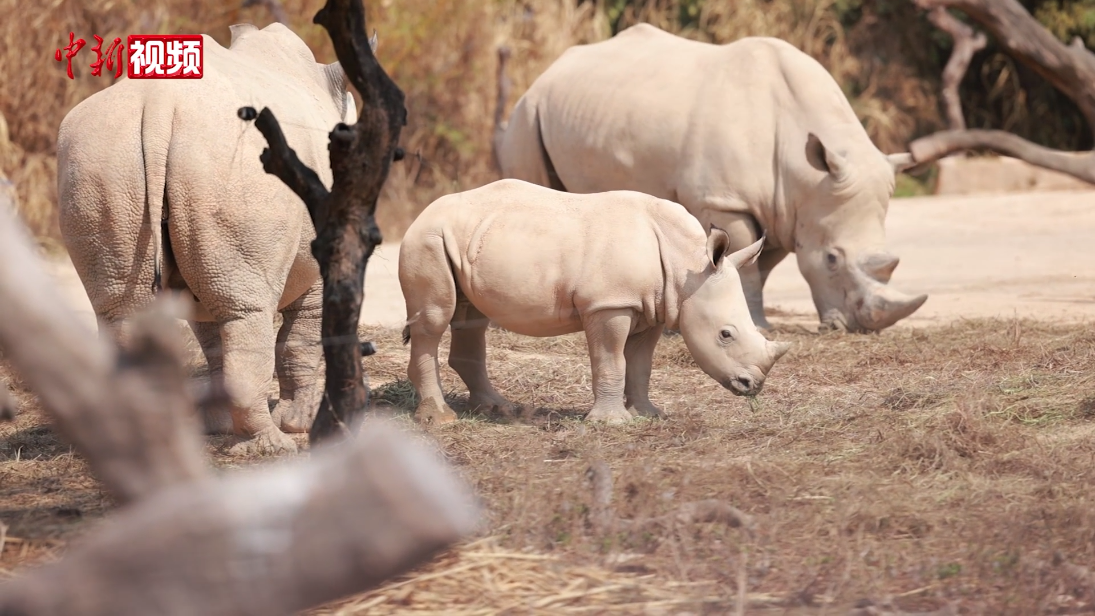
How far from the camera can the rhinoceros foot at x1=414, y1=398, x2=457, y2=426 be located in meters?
5.92

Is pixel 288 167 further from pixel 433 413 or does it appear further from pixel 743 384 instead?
pixel 743 384

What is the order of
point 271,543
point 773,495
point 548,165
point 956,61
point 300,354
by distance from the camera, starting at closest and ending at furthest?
1. point 271,543
2. point 773,495
3. point 300,354
4. point 548,165
5. point 956,61

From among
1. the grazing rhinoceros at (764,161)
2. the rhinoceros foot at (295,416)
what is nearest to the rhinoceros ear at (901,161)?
the grazing rhinoceros at (764,161)

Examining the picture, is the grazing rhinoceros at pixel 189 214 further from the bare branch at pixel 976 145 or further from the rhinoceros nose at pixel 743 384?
the bare branch at pixel 976 145

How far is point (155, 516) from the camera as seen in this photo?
254 centimetres

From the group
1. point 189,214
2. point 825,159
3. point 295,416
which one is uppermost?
point 189,214

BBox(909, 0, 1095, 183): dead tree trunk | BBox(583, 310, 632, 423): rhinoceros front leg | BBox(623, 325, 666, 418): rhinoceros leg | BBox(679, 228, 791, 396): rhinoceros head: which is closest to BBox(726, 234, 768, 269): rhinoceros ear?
BBox(679, 228, 791, 396): rhinoceros head

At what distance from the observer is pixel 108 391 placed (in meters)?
2.77

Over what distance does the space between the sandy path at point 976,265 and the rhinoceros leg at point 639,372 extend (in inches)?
82.3

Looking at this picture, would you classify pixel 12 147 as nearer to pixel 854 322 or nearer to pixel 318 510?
pixel 854 322

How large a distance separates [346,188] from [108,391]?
4.41 ft

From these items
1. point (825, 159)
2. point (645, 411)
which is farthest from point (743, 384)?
point (825, 159)

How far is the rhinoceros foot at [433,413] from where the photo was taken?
5918 mm

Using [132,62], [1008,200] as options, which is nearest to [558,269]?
[132,62]
